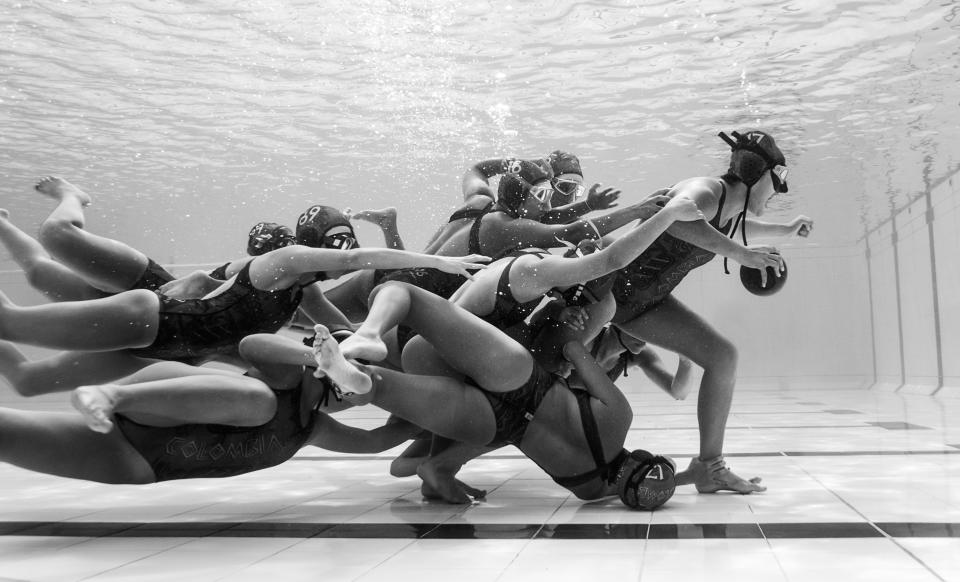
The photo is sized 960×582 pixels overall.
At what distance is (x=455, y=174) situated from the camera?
2336 cm

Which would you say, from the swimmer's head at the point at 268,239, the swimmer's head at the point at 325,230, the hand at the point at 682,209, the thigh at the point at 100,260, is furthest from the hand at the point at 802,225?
the thigh at the point at 100,260

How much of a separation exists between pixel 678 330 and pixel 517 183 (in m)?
1.42

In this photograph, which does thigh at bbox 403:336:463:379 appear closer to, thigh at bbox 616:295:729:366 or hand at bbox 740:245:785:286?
thigh at bbox 616:295:729:366

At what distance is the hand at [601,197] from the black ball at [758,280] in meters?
1.02

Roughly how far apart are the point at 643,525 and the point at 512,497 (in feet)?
3.99

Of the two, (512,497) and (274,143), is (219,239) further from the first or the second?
(512,497)

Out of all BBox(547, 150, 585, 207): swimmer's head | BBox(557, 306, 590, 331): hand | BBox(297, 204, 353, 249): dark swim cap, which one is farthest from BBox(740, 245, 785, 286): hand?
BBox(297, 204, 353, 249): dark swim cap

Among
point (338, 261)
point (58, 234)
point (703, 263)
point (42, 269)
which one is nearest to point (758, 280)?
point (703, 263)

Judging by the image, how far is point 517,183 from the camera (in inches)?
202

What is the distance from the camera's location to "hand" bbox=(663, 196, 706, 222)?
13.5ft

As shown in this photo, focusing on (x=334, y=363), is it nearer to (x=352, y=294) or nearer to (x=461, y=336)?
(x=461, y=336)

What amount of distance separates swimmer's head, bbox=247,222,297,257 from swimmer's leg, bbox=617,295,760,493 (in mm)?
2254

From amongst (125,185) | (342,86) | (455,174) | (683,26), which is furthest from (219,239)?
(683,26)

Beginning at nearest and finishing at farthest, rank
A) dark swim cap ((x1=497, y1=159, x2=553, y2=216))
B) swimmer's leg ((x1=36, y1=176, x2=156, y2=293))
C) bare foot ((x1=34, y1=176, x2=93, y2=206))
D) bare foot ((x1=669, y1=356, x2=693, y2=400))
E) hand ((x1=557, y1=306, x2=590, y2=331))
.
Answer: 1. hand ((x1=557, y1=306, x2=590, y2=331))
2. swimmer's leg ((x1=36, y1=176, x2=156, y2=293))
3. dark swim cap ((x1=497, y1=159, x2=553, y2=216))
4. bare foot ((x1=34, y1=176, x2=93, y2=206))
5. bare foot ((x1=669, y1=356, x2=693, y2=400))
